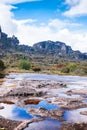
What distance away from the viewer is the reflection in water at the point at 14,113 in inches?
1617

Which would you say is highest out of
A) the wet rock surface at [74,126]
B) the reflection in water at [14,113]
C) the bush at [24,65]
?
the bush at [24,65]

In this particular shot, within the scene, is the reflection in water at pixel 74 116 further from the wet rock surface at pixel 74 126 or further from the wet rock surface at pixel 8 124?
the wet rock surface at pixel 8 124

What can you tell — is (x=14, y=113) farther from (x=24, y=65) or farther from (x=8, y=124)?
Answer: (x=24, y=65)

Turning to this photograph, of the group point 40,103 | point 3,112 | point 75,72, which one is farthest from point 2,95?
point 75,72

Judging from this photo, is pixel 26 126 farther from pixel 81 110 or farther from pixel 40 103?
pixel 40 103

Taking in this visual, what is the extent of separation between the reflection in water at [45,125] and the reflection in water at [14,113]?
4052 millimetres

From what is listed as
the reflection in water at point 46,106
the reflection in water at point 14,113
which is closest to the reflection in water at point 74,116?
the reflection in water at point 46,106

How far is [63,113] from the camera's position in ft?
145

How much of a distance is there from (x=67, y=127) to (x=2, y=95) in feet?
98.4

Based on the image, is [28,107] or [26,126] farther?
[28,107]

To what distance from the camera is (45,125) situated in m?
36.1

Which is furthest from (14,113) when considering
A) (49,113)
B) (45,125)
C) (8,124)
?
(45,125)

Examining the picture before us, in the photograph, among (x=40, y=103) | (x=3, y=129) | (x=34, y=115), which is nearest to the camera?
(x=3, y=129)

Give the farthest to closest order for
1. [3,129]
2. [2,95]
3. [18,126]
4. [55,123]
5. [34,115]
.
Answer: [2,95]
[34,115]
[55,123]
[18,126]
[3,129]
